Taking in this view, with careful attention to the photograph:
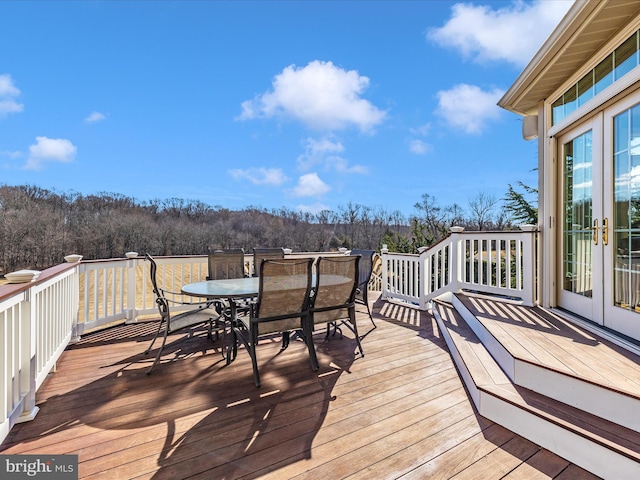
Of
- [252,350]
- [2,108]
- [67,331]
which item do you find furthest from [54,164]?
[252,350]

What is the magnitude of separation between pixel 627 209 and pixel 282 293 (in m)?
3.09

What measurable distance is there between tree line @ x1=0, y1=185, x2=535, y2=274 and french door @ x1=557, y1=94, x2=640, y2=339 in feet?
48.0

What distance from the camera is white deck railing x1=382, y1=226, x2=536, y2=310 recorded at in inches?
156

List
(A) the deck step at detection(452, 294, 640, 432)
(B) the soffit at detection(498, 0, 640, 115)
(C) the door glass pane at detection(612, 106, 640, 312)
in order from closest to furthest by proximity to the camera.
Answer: (A) the deck step at detection(452, 294, 640, 432) < (B) the soffit at detection(498, 0, 640, 115) < (C) the door glass pane at detection(612, 106, 640, 312)

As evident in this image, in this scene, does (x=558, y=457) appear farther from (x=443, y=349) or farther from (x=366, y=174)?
(x=366, y=174)

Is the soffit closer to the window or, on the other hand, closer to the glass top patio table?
the window

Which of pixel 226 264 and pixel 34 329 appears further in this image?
pixel 226 264

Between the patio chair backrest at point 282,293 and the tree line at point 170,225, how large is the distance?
55.3ft

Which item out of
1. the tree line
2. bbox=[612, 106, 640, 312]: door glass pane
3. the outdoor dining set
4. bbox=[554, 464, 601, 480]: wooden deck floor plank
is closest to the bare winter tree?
the tree line

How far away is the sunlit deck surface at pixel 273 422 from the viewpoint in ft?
5.20

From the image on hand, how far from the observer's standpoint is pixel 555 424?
5.74 ft

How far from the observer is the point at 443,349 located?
333 centimetres

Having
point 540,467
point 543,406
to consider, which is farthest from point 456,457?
point 543,406

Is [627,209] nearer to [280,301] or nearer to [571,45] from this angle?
[571,45]
